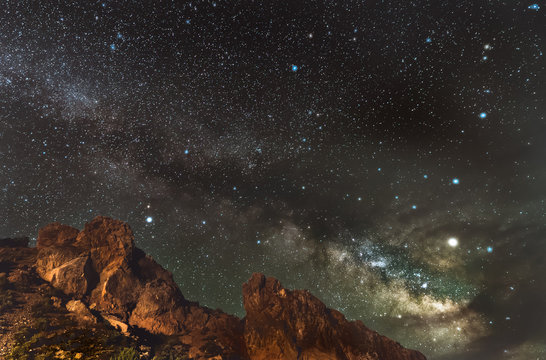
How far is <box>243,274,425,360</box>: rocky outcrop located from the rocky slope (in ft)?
0.72

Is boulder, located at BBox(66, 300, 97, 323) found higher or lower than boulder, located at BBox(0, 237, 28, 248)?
lower

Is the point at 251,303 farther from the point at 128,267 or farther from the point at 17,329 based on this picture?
the point at 17,329

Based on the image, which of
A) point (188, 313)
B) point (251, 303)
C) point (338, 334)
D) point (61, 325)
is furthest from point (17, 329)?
point (338, 334)

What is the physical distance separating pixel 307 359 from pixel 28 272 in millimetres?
57056

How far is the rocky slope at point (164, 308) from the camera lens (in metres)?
45.1

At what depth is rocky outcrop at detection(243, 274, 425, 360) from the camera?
59594 mm

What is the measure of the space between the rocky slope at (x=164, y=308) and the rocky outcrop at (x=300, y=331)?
22 cm

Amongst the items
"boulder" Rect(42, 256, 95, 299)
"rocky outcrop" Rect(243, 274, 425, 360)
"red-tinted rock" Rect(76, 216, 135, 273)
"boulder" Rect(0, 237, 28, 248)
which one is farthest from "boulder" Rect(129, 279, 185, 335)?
"boulder" Rect(0, 237, 28, 248)

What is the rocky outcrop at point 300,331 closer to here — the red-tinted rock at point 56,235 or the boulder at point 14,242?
the red-tinted rock at point 56,235

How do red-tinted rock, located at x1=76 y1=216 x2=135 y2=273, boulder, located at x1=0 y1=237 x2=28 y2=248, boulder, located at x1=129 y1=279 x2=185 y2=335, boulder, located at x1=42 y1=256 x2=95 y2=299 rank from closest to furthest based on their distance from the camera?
1. boulder, located at x1=42 y1=256 x2=95 y2=299
2. boulder, located at x1=129 y1=279 x2=185 y2=335
3. boulder, located at x1=0 y1=237 x2=28 y2=248
4. red-tinted rock, located at x1=76 y1=216 x2=135 y2=273

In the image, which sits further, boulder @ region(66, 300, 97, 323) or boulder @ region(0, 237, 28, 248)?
boulder @ region(0, 237, 28, 248)

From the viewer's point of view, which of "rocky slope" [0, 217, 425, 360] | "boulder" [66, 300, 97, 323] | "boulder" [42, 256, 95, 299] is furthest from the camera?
"rocky slope" [0, 217, 425, 360]

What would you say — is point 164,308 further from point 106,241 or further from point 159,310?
point 106,241

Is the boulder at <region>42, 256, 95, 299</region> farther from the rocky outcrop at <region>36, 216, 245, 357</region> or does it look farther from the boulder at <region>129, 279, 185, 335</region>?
the boulder at <region>129, 279, 185, 335</region>
